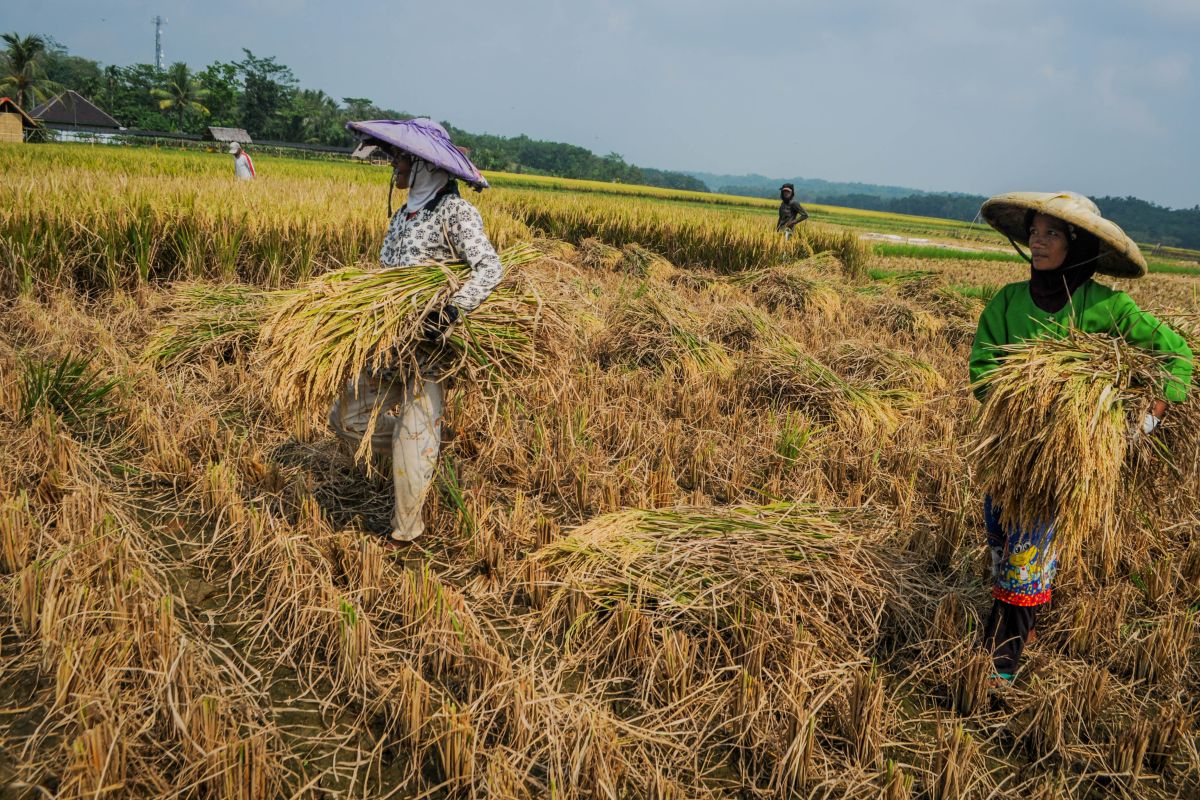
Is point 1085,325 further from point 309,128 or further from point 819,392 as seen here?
point 309,128

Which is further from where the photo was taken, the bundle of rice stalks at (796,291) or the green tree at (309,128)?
the green tree at (309,128)

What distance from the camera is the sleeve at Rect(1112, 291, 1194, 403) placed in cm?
215

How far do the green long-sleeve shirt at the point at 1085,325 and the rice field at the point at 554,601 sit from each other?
0.77 ft

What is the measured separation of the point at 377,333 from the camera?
268cm

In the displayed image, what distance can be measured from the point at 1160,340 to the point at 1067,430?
0.50 meters

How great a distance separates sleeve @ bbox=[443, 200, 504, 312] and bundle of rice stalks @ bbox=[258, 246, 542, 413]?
9 cm

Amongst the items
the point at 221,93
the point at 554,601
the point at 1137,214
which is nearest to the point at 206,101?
the point at 221,93

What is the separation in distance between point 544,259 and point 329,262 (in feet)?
15.8

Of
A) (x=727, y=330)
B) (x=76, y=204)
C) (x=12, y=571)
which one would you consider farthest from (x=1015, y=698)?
(x=76, y=204)

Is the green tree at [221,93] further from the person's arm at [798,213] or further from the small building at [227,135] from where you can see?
the person's arm at [798,213]

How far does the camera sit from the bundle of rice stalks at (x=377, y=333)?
2686 millimetres

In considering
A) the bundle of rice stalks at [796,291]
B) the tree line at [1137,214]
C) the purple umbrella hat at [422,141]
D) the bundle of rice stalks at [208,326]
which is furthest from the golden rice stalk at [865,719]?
the tree line at [1137,214]

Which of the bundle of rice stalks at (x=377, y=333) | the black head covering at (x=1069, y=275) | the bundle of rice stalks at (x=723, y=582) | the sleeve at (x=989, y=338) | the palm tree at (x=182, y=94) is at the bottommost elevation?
the bundle of rice stalks at (x=723, y=582)

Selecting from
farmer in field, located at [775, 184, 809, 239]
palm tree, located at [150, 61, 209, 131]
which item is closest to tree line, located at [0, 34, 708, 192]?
palm tree, located at [150, 61, 209, 131]
